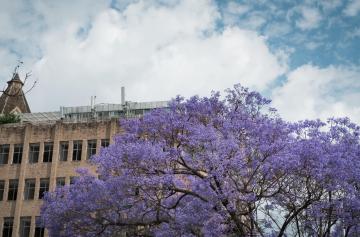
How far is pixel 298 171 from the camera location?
19328 millimetres

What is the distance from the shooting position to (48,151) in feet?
141

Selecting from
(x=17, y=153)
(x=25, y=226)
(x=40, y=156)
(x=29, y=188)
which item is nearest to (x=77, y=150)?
(x=40, y=156)

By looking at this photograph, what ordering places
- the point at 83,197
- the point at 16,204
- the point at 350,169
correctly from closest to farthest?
the point at 350,169 < the point at 83,197 < the point at 16,204

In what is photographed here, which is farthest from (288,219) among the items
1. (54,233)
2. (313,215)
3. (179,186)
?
(54,233)

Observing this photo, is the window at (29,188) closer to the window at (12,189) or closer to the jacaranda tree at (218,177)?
the window at (12,189)

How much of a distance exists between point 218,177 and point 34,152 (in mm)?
27344

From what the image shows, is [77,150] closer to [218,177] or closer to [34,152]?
[34,152]

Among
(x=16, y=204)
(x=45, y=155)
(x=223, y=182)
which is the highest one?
(x=45, y=155)

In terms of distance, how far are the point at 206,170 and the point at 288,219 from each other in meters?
3.43

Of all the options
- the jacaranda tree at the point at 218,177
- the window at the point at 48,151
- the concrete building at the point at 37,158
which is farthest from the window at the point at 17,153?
the jacaranda tree at the point at 218,177

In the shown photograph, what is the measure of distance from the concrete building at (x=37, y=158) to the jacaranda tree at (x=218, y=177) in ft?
61.5

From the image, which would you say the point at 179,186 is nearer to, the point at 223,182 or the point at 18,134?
the point at 223,182

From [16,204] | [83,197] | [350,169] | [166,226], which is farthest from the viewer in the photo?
[16,204]

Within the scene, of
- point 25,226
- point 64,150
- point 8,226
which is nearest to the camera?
point 25,226
